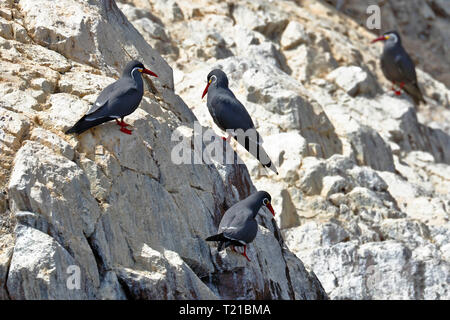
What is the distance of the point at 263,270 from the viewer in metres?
13.2

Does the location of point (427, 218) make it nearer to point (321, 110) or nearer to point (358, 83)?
point (321, 110)

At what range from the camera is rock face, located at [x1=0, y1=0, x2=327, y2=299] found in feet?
34.8

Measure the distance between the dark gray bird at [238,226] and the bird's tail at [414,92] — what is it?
1274 cm

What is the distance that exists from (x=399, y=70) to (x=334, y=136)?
4609 mm

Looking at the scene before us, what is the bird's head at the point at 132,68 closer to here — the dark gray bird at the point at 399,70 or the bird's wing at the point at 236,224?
the bird's wing at the point at 236,224

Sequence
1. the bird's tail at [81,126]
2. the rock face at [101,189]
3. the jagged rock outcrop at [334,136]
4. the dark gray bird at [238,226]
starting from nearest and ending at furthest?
the rock face at [101,189] → the bird's tail at [81,126] → the dark gray bird at [238,226] → the jagged rock outcrop at [334,136]

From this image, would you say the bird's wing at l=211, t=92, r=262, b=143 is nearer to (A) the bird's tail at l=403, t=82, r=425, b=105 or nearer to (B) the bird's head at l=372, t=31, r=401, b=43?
(A) the bird's tail at l=403, t=82, r=425, b=105

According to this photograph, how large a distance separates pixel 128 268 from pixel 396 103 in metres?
14.3

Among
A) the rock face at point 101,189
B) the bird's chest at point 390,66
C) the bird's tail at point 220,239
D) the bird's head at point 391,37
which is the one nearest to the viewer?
the rock face at point 101,189

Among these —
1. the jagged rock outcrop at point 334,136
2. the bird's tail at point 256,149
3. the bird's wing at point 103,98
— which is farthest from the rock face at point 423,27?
the bird's wing at point 103,98

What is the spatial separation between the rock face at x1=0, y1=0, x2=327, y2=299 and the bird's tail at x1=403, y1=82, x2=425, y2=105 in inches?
434

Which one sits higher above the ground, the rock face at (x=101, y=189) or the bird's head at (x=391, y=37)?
the bird's head at (x=391, y=37)

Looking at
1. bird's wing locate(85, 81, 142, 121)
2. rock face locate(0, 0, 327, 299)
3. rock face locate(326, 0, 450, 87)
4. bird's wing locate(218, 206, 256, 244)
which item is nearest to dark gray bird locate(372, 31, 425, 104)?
rock face locate(326, 0, 450, 87)

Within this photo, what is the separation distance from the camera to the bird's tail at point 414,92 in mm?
24891
